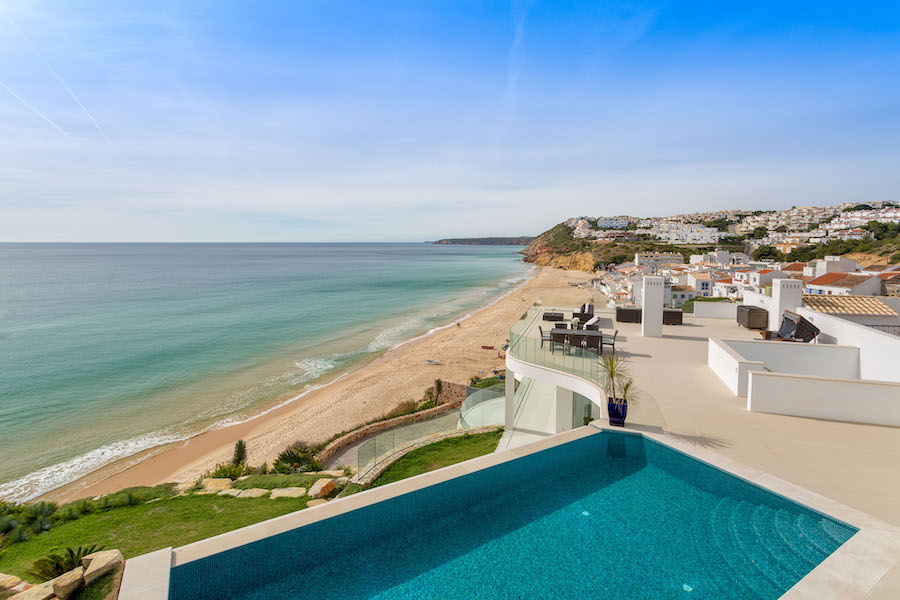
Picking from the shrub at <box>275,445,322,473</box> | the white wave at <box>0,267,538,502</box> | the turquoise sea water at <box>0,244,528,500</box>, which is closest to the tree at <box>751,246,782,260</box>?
the turquoise sea water at <box>0,244,528,500</box>

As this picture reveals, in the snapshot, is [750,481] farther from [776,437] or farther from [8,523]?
[8,523]

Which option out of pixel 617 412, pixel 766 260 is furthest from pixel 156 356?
pixel 766 260

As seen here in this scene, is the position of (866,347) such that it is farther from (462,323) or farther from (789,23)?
(462,323)

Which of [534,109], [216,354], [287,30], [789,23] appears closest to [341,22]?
[287,30]

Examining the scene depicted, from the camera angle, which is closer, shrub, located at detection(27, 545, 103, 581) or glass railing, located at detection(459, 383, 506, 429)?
shrub, located at detection(27, 545, 103, 581)

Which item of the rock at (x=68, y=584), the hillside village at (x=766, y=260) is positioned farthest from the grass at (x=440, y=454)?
the hillside village at (x=766, y=260)

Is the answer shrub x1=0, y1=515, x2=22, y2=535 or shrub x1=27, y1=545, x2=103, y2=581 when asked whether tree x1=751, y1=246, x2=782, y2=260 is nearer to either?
shrub x1=27, y1=545, x2=103, y2=581
